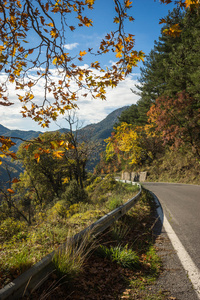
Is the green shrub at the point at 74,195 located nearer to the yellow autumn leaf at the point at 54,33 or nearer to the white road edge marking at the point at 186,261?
the white road edge marking at the point at 186,261

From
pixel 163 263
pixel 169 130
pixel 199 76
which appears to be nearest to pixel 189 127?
pixel 169 130

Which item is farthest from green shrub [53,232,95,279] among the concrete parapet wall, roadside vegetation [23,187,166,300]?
the concrete parapet wall

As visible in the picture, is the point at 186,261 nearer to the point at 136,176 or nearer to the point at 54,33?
the point at 54,33

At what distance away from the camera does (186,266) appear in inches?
123

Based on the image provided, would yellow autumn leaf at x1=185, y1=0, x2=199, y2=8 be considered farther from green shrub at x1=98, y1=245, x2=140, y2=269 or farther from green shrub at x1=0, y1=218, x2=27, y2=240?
green shrub at x1=0, y1=218, x2=27, y2=240

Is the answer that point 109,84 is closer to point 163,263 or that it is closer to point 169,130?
point 163,263

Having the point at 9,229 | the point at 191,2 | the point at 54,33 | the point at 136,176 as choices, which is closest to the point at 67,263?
the point at 191,2

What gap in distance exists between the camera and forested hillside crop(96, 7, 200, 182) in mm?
17494

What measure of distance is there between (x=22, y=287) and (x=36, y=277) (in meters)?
0.26

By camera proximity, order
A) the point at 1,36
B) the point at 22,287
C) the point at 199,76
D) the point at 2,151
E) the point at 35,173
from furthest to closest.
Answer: the point at 35,173 < the point at 199,76 < the point at 1,36 < the point at 2,151 < the point at 22,287

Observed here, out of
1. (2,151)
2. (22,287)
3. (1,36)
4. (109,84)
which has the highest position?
(1,36)

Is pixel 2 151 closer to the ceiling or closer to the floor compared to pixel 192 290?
closer to the ceiling

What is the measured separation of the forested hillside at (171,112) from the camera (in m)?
17.5

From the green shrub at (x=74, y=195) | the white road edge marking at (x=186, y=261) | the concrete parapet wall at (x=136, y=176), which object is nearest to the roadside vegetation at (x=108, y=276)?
the white road edge marking at (x=186, y=261)
